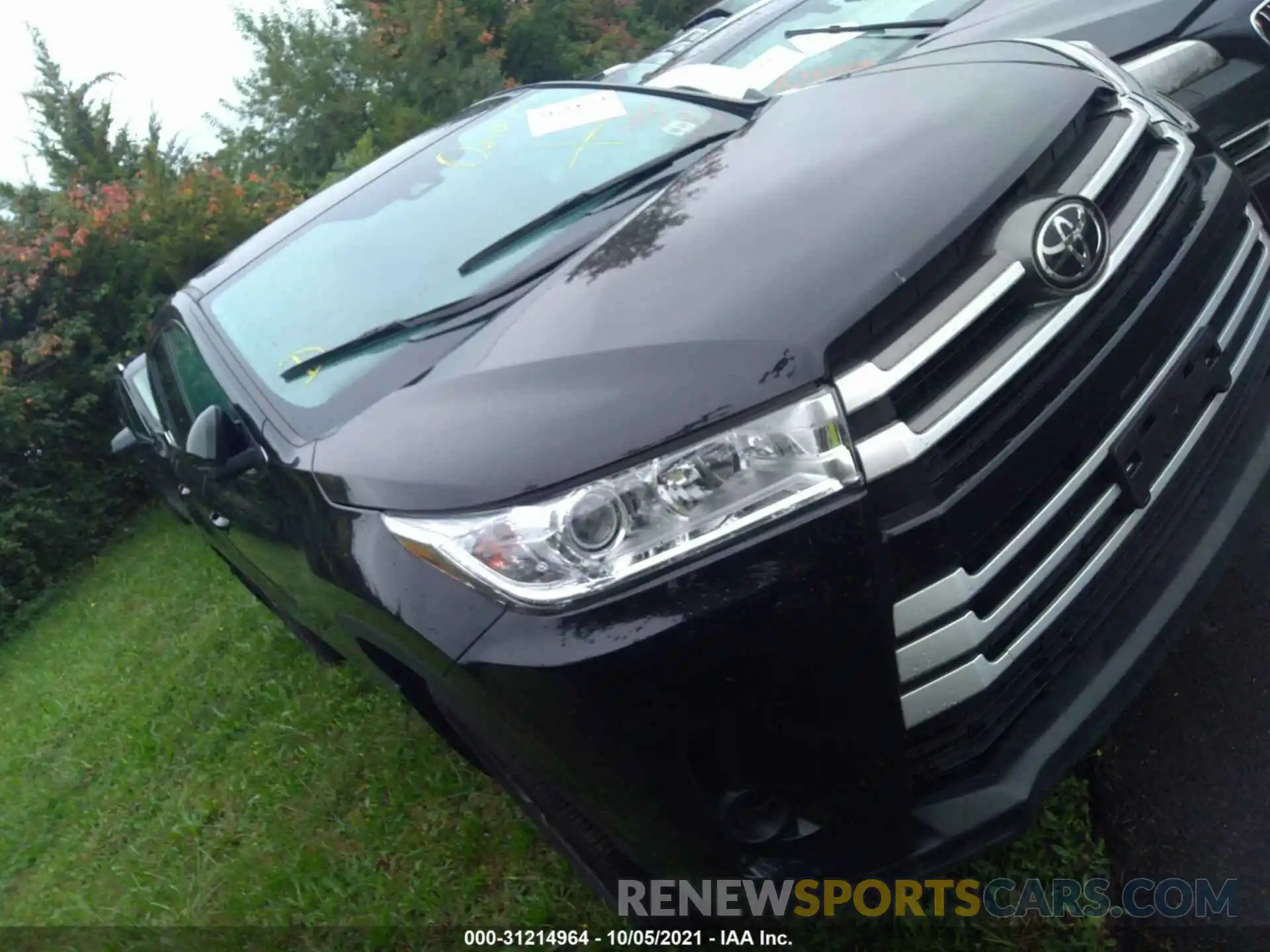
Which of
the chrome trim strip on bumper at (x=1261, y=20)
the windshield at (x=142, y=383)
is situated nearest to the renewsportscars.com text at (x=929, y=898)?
the chrome trim strip on bumper at (x=1261, y=20)

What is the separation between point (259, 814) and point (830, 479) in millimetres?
2542

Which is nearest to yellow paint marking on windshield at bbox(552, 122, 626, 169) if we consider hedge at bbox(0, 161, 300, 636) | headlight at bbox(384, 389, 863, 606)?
headlight at bbox(384, 389, 863, 606)

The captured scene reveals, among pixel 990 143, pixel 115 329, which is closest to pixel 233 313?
pixel 990 143

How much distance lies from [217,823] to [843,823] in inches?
97.7

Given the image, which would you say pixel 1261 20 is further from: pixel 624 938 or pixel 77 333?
pixel 77 333

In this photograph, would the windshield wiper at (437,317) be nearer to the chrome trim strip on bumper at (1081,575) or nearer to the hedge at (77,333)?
the chrome trim strip on bumper at (1081,575)

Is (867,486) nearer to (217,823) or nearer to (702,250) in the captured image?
(702,250)

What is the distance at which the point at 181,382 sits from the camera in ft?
11.3

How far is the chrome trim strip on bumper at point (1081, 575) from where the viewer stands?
1644 mm

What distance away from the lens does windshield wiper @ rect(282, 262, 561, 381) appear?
235 centimetres

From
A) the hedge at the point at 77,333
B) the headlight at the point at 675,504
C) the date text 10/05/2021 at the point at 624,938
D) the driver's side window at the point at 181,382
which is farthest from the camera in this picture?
the hedge at the point at 77,333

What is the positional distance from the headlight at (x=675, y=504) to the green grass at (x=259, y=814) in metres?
1.01

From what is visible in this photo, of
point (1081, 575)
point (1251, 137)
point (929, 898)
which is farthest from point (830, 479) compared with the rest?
point (1251, 137)

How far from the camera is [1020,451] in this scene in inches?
65.6
